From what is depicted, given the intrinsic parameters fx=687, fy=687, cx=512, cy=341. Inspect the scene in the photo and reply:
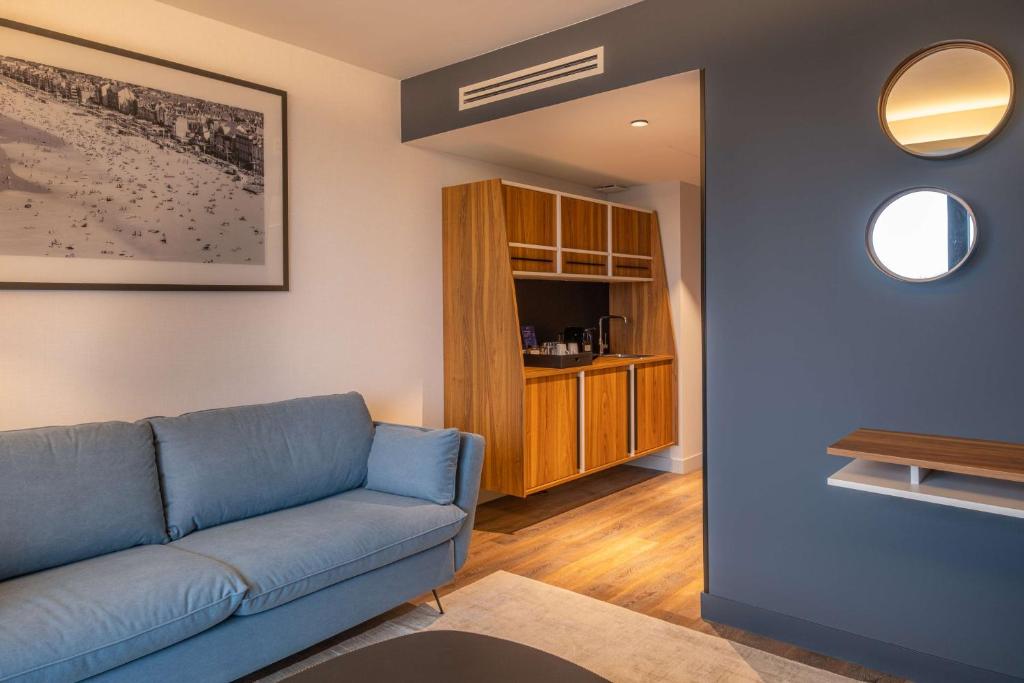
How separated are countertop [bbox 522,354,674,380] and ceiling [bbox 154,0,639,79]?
1790 millimetres

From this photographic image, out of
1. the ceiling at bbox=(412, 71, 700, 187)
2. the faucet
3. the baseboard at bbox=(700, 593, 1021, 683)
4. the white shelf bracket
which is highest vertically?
the ceiling at bbox=(412, 71, 700, 187)

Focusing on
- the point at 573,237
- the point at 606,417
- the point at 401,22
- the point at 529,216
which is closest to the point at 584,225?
the point at 573,237

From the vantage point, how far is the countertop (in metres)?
4.08

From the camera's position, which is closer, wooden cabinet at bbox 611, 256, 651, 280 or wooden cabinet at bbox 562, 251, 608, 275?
wooden cabinet at bbox 562, 251, 608, 275

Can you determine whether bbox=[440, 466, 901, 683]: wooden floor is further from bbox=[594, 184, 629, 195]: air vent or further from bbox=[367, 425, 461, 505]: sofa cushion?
bbox=[594, 184, 629, 195]: air vent

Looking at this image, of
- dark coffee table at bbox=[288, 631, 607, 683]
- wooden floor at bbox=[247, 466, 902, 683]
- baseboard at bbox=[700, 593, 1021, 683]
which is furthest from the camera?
wooden floor at bbox=[247, 466, 902, 683]

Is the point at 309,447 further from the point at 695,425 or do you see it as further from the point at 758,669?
the point at 695,425

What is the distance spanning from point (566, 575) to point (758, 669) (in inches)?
42.7

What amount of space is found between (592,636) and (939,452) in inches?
56.3

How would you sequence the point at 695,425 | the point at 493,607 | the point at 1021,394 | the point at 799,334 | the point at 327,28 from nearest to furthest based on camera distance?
the point at 1021,394, the point at 799,334, the point at 493,607, the point at 327,28, the point at 695,425

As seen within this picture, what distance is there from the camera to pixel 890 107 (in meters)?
2.38

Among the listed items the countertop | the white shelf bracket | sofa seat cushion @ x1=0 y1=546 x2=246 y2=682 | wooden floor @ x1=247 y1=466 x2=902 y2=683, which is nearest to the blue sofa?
sofa seat cushion @ x1=0 y1=546 x2=246 y2=682

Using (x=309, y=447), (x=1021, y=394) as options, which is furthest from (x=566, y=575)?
(x=1021, y=394)

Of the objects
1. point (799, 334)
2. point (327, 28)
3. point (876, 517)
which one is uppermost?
point (327, 28)
